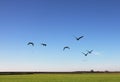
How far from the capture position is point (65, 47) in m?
31.0

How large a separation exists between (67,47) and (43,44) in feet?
9.17

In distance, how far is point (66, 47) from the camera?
102ft

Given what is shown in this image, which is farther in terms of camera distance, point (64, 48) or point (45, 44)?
point (45, 44)

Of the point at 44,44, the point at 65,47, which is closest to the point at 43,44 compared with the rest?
the point at 44,44

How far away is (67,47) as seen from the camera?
31.0 m

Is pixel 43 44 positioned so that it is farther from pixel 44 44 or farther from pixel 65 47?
pixel 65 47

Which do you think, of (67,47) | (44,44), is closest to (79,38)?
(67,47)

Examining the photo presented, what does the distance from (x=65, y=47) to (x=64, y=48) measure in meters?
0.40

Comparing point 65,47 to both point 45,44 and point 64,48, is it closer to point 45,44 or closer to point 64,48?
point 64,48

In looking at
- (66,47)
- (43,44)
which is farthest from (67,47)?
(43,44)

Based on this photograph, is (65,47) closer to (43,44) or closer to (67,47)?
(67,47)

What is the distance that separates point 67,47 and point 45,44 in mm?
3062

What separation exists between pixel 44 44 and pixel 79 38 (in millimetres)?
3974

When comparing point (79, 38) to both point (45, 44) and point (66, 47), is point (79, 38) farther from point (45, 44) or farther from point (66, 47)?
point (45, 44)
